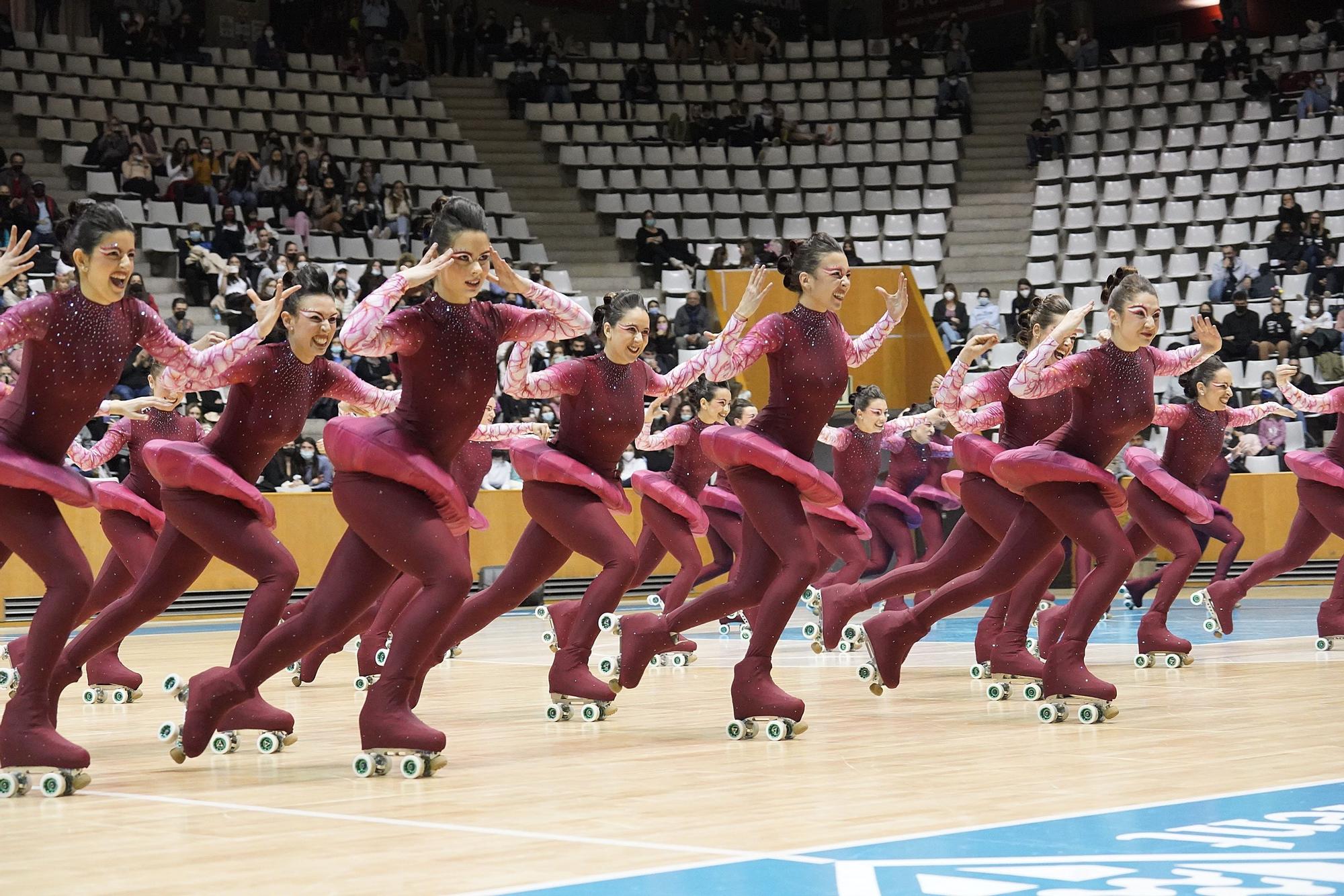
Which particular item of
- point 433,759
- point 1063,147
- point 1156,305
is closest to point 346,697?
point 433,759

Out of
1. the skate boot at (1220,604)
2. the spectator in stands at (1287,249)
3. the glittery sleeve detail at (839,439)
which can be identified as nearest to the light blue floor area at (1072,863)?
the skate boot at (1220,604)

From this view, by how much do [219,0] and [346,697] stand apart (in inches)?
730

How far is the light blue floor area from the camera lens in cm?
361

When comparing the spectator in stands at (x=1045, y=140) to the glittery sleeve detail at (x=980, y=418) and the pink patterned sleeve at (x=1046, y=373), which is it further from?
the pink patterned sleeve at (x=1046, y=373)

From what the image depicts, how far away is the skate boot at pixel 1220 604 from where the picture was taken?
11.2m

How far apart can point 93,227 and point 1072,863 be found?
3580 mm

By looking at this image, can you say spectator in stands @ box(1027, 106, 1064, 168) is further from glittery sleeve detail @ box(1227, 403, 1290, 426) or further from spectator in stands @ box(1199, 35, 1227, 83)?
glittery sleeve detail @ box(1227, 403, 1290, 426)

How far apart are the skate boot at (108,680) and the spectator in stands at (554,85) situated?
668 inches

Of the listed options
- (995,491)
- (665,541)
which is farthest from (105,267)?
(665,541)

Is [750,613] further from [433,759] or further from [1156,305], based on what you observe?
[433,759]

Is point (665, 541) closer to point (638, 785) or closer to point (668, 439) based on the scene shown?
point (668, 439)

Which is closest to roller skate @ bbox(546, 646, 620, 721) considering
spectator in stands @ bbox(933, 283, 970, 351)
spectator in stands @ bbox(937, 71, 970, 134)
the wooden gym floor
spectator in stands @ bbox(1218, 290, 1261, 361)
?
the wooden gym floor

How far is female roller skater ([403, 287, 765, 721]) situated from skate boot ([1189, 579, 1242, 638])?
5255 mm

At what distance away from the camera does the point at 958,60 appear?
2492 cm
